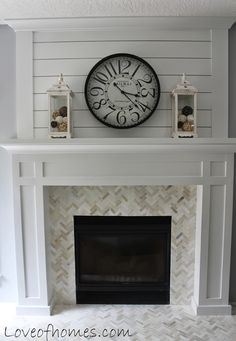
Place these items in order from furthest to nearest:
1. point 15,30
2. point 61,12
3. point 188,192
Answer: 1. point 188,192
2. point 15,30
3. point 61,12

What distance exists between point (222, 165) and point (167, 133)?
0.47 m

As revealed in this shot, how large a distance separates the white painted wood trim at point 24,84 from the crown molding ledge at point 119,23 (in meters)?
0.09

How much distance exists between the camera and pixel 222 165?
2139 millimetres

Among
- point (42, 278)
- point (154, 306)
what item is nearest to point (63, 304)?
point (42, 278)

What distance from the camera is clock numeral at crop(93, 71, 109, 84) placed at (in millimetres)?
2166

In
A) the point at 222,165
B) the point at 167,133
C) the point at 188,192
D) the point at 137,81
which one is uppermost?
the point at 137,81

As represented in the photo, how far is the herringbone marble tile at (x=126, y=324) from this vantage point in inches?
79.9

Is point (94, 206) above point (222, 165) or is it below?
below

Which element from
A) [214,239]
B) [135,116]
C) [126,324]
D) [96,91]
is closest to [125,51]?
[96,91]

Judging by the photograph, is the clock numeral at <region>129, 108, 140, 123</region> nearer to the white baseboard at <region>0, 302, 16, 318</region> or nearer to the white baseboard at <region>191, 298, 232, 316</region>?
the white baseboard at <region>191, 298, 232, 316</region>

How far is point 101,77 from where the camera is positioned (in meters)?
2.17

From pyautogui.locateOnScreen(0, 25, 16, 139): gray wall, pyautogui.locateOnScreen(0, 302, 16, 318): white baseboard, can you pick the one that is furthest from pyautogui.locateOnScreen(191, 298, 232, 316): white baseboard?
pyautogui.locateOnScreen(0, 25, 16, 139): gray wall

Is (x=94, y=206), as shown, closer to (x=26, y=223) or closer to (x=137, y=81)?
(x=26, y=223)

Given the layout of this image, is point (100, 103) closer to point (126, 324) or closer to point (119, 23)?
point (119, 23)
